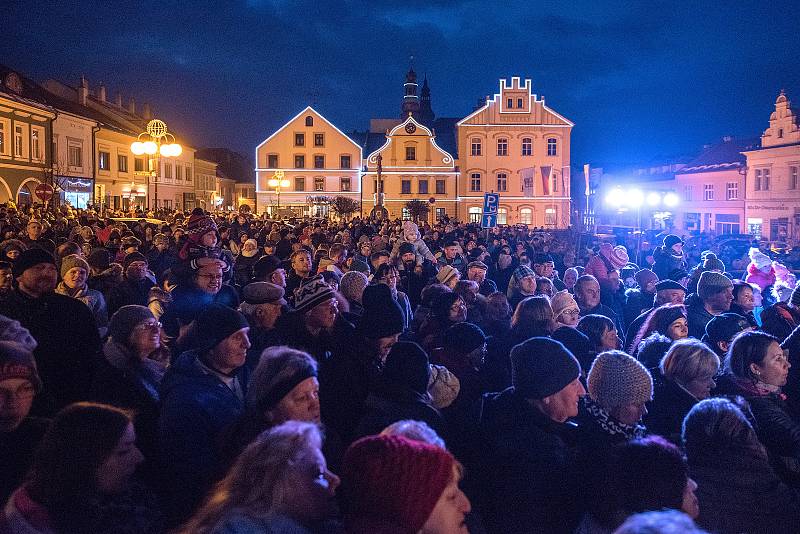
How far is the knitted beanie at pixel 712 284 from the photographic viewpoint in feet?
23.0

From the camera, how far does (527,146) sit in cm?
→ 6300

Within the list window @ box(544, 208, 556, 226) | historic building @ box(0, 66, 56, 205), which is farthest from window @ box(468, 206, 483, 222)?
historic building @ box(0, 66, 56, 205)

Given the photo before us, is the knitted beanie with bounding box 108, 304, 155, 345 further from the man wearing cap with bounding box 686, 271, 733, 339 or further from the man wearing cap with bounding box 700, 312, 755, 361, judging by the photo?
the man wearing cap with bounding box 686, 271, 733, 339

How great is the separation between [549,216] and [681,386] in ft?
196

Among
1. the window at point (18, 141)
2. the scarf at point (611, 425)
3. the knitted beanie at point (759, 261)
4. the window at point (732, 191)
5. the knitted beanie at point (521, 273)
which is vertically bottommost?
the scarf at point (611, 425)

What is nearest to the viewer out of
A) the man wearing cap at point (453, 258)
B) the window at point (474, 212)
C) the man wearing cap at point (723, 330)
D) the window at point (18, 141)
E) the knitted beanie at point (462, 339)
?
the knitted beanie at point (462, 339)

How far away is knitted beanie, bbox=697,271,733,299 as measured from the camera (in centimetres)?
701

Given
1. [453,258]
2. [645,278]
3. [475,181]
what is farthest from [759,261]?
[475,181]

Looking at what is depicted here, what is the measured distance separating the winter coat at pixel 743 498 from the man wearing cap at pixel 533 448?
1.98 ft

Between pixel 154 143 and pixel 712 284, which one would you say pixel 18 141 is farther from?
pixel 712 284

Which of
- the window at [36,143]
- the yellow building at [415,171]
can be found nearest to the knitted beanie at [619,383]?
the window at [36,143]

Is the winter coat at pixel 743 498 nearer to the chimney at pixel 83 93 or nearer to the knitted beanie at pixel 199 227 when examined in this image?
the knitted beanie at pixel 199 227

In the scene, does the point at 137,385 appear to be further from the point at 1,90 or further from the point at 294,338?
the point at 1,90

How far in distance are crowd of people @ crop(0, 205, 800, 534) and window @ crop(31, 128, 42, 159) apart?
116ft
